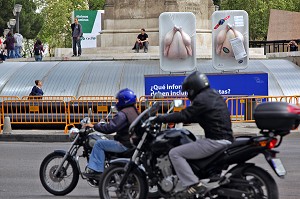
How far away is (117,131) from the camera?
11.8m

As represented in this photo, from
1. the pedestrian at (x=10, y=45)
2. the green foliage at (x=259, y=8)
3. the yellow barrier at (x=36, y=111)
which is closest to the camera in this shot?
the yellow barrier at (x=36, y=111)

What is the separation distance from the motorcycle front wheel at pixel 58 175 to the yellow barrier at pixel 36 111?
13.5 metres

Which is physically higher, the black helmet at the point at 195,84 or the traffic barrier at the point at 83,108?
the black helmet at the point at 195,84

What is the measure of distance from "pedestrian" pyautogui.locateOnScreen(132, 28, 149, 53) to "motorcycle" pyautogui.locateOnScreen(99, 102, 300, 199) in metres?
25.4

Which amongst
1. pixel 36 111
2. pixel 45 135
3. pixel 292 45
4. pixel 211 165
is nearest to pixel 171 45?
pixel 36 111

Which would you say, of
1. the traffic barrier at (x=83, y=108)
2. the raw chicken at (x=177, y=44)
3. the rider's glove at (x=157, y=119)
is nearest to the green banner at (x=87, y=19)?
the raw chicken at (x=177, y=44)

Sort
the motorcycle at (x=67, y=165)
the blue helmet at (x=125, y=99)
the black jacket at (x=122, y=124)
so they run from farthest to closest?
the motorcycle at (x=67, y=165)
the blue helmet at (x=125, y=99)
the black jacket at (x=122, y=124)

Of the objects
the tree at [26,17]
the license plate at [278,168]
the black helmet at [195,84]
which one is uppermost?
the black helmet at [195,84]

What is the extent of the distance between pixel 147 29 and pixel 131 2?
120cm

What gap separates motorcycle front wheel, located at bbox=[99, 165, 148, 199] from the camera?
1045 centimetres

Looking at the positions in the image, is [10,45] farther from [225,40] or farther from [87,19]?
[87,19]

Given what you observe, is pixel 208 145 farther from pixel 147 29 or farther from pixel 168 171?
pixel 147 29

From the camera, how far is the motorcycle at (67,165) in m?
12.4

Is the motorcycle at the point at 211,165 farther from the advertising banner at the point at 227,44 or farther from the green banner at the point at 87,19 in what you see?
the green banner at the point at 87,19
